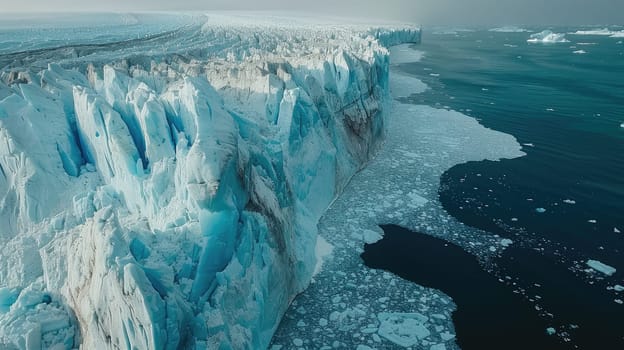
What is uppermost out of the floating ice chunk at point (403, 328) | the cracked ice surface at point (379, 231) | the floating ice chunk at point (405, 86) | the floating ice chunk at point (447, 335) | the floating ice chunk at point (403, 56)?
the floating ice chunk at point (403, 56)

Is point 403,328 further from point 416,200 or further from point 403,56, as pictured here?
point 403,56

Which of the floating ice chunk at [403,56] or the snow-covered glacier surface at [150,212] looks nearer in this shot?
the snow-covered glacier surface at [150,212]

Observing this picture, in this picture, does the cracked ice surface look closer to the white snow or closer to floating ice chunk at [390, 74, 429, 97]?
the white snow

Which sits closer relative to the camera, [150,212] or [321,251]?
[150,212]

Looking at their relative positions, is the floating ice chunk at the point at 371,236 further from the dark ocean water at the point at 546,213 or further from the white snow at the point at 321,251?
the white snow at the point at 321,251

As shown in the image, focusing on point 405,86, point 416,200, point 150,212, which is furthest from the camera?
point 405,86

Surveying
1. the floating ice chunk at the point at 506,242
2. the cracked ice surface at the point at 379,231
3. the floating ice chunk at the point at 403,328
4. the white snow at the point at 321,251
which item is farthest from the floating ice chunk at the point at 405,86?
the floating ice chunk at the point at 403,328

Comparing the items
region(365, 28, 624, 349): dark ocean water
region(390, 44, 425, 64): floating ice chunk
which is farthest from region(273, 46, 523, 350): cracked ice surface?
region(390, 44, 425, 64): floating ice chunk

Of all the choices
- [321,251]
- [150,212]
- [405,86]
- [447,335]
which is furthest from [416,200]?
[405,86]

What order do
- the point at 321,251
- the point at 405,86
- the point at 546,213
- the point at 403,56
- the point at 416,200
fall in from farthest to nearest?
the point at 403,56, the point at 405,86, the point at 416,200, the point at 546,213, the point at 321,251
